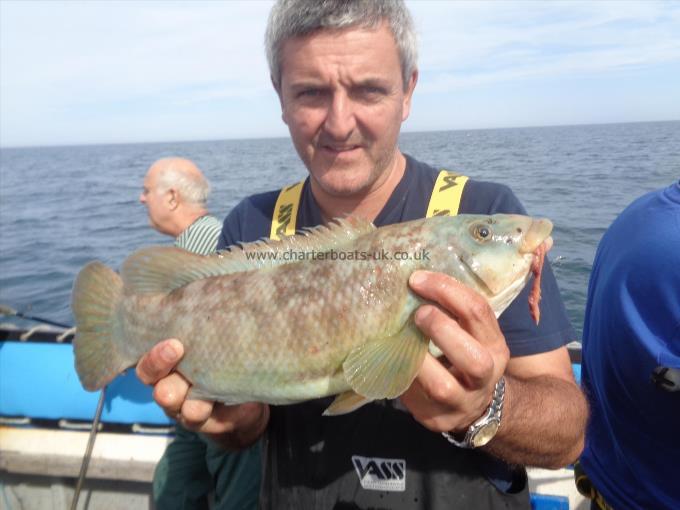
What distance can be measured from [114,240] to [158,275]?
1689 centimetres

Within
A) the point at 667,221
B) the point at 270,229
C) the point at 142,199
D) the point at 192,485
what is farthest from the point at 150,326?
the point at 142,199

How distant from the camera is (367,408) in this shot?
2.50 metres

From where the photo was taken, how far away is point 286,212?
3.08 m

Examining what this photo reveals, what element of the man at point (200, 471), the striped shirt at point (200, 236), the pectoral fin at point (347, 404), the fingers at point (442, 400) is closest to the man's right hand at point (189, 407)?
the pectoral fin at point (347, 404)

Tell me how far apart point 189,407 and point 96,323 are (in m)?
0.70

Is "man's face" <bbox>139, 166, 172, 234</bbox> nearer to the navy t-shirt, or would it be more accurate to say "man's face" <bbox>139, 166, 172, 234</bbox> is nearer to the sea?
the sea

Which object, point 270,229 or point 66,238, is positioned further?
point 66,238

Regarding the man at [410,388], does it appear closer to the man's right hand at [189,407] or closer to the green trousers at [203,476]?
the man's right hand at [189,407]

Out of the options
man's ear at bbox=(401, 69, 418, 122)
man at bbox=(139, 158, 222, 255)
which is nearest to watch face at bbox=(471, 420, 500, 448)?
man's ear at bbox=(401, 69, 418, 122)

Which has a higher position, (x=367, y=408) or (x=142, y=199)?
(x=142, y=199)

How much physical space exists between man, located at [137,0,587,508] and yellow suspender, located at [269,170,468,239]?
54mm

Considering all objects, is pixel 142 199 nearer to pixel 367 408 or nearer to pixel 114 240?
pixel 367 408

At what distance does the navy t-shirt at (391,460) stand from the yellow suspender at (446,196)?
235mm

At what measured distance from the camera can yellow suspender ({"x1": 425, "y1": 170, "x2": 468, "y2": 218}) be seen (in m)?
2.72
